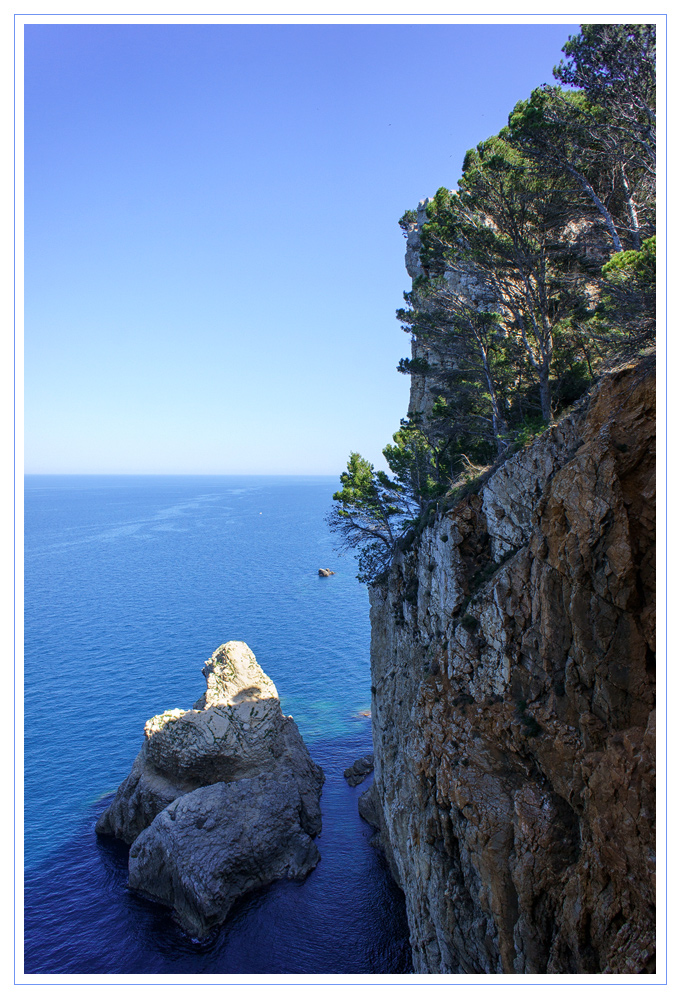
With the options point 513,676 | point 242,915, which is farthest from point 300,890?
point 513,676

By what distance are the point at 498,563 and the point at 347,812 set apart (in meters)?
24.1

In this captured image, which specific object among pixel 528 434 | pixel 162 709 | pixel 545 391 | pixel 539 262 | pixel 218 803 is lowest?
pixel 162 709

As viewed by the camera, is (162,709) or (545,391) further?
(162,709)

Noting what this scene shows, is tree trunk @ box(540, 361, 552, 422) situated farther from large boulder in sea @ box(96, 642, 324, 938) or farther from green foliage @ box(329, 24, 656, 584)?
large boulder in sea @ box(96, 642, 324, 938)

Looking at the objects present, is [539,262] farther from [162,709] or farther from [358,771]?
[162,709]

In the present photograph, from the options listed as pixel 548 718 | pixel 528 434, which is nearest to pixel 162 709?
pixel 548 718

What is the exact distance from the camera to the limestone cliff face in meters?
11.4

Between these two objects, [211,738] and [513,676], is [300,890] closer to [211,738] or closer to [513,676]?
[211,738]

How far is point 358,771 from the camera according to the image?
37844 millimetres

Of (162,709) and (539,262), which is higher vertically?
(539,262)

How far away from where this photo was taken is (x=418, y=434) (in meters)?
32.6

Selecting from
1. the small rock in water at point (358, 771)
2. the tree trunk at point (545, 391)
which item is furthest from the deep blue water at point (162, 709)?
the tree trunk at point (545, 391)

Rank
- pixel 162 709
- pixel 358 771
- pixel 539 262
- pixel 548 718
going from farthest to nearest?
pixel 162 709
pixel 358 771
pixel 539 262
pixel 548 718

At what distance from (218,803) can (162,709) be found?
54.6 ft
